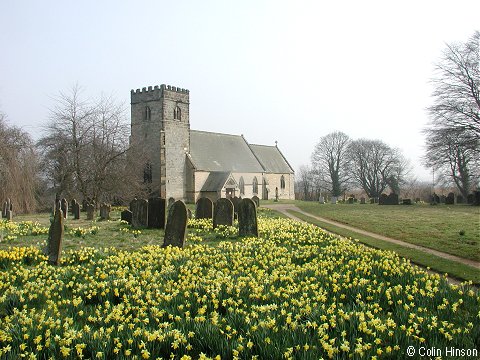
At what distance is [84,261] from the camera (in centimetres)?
910

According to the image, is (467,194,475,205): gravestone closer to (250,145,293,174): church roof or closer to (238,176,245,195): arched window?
(238,176,245,195): arched window

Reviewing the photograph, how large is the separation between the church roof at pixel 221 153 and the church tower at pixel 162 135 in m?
2.71

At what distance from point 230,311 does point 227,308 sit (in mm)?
351

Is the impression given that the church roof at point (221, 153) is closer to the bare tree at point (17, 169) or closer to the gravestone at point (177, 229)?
the bare tree at point (17, 169)

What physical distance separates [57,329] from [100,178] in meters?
29.5

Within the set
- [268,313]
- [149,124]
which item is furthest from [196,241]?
[149,124]

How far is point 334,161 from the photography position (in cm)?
7225

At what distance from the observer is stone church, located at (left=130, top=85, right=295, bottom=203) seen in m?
46.8

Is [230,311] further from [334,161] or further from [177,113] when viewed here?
[334,161]

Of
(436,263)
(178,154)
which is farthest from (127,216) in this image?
(178,154)

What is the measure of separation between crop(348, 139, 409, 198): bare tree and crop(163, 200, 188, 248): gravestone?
6007cm

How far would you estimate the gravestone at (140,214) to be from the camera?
16516mm

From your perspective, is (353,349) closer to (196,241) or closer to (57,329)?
(57,329)

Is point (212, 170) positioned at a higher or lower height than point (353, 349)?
higher
